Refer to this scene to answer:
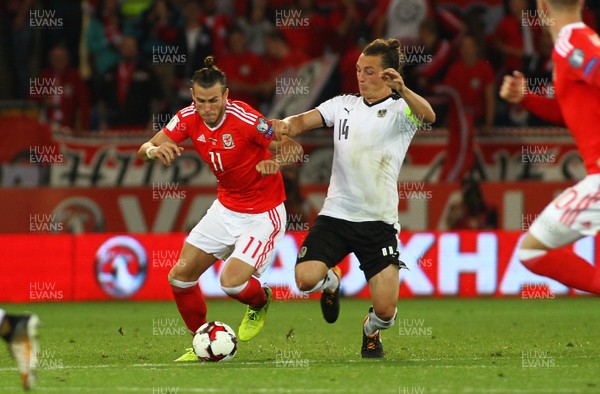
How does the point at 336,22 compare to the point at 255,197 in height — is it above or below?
above

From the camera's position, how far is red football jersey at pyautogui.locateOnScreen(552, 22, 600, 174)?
6832 mm

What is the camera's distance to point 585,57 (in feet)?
22.4

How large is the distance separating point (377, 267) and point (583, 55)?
8.02ft

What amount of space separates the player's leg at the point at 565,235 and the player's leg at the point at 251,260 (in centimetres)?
228

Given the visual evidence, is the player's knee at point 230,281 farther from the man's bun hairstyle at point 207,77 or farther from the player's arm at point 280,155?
the man's bun hairstyle at point 207,77

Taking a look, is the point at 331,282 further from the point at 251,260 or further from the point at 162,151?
the point at 162,151

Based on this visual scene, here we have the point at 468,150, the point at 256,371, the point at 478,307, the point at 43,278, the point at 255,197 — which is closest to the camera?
the point at 256,371

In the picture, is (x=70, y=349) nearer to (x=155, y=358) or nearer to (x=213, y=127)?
(x=155, y=358)

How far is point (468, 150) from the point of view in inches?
598

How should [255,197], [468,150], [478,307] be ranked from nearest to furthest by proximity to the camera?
1. [255,197]
2. [478,307]
3. [468,150]

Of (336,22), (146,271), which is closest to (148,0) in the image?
(336,22)

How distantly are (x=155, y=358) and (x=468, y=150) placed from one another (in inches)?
287

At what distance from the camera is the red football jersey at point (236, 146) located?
8812mm

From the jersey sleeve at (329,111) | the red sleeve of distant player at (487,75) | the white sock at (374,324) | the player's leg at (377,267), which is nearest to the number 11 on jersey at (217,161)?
the jersey sleeve at (329,111)
